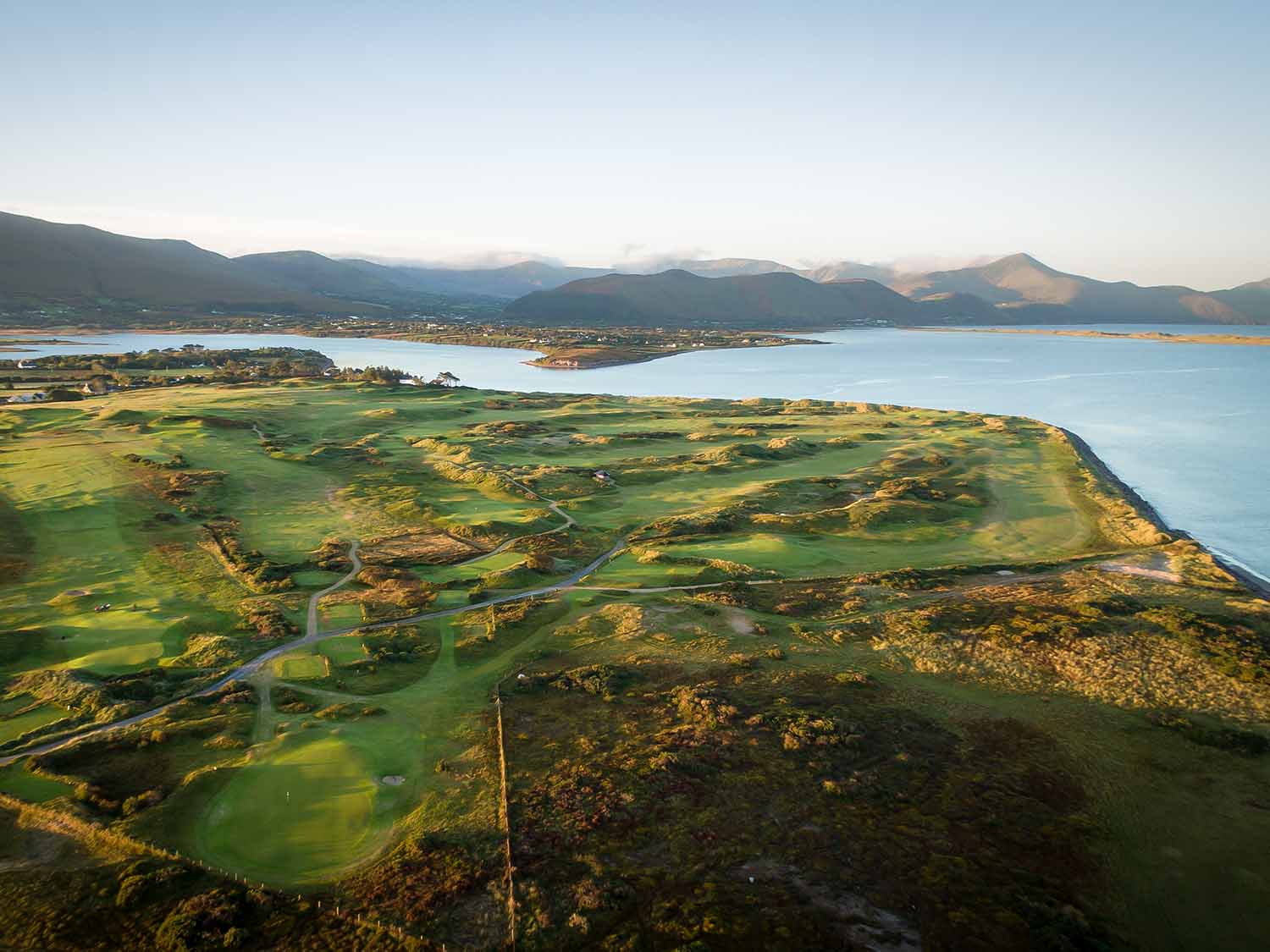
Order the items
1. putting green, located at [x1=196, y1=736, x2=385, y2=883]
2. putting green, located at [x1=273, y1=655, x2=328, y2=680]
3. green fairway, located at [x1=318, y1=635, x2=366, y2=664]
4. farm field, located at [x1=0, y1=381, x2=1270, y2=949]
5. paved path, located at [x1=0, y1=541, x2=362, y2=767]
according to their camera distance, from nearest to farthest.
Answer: farm field, located at [x1=0, y1=381, x2=1270, y2=949] → putting green, located at [x1=196, y1=736, x2=385, y2=883] → paved path, located at [x1=0, y1=541, x2=362, y2=767] → putting green, located at [x1=273, y1=655, x2=328, y2=680] → green fairway, located at [x1=318, y1=635, x2=366, y2=664]

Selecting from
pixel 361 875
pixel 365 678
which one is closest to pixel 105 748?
pixel 365 678

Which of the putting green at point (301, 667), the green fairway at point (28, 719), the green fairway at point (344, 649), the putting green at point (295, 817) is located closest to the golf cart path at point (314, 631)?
the green fairway at point (344, 649)

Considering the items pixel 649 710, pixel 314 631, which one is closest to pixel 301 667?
pixel 314 631

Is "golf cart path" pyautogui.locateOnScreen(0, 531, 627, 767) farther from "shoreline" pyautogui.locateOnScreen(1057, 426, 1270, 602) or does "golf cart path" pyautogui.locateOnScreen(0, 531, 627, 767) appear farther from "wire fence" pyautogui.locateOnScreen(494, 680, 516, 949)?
"shoreline" pyautogui.locateOnScreen(1057, 426, 1270, 602)

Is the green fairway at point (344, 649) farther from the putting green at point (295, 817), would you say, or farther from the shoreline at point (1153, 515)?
the shoreline at point (1153, 515)

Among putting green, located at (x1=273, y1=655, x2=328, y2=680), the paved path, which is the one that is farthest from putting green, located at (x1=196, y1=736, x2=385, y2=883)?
the paved path

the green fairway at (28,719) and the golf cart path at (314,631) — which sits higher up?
the green fairway at (28,719)
